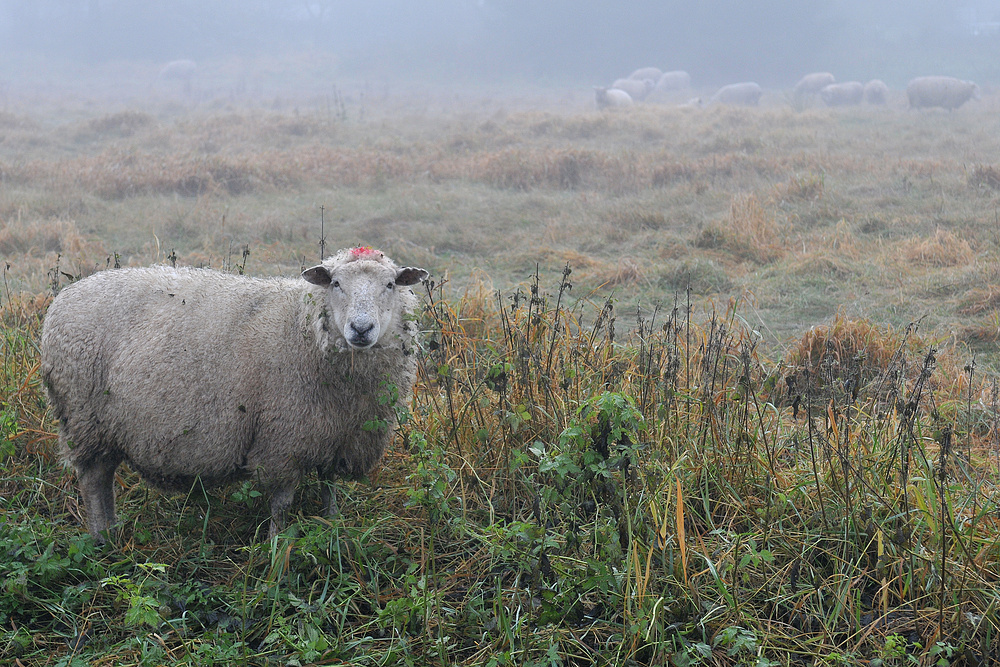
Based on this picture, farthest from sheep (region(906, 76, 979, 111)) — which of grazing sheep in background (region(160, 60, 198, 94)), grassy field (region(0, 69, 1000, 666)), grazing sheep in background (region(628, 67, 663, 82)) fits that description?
grazing sheep in background (region(160, 60, 198, 94))

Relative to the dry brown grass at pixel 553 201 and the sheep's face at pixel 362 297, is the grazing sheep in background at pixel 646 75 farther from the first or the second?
the sheep's face at pixel 362 297

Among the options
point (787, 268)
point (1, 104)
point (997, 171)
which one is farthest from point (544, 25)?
point (787, 268)

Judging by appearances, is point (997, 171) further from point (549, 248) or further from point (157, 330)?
point (157, 330)

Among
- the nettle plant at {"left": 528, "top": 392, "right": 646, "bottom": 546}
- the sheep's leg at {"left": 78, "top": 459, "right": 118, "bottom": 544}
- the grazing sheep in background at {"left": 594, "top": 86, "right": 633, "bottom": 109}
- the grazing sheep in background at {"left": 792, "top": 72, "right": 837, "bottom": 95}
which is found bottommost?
the sheep's leg at {"left": 78, "top": 459, "right": 118, "bottom": 544}

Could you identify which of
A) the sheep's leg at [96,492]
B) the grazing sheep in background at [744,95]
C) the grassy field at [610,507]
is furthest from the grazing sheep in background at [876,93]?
the sheep's leg at [96,492]

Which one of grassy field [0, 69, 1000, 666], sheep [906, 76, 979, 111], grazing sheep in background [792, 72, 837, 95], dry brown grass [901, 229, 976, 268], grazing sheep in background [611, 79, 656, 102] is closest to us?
grassy field [0, 69, 1000, 666]

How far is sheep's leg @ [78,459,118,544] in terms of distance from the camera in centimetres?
353

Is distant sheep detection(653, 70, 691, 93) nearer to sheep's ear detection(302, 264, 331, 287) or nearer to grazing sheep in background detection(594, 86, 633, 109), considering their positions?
grazing sheep in background detection(594, 86, 633, 109)

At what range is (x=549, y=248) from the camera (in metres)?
8.74

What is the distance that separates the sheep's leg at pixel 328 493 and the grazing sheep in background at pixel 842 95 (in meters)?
31.5

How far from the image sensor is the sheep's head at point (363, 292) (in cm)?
312

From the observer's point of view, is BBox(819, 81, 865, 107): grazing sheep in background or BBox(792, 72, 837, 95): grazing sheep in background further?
BBox(792, 72, 837, 95): grazing sheep in background

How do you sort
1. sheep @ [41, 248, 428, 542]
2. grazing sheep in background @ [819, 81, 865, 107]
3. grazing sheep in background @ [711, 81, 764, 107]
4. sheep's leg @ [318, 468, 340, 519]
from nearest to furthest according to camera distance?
sheep @ [41, 248, 428, 542] < sheep's leg @ [318, 468, 340, 519] < grazing sheep in background @ [819, 81, 865, 107] < grazing sheep in background @ [711, 81, 764, 107]

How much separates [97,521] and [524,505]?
204 cm
